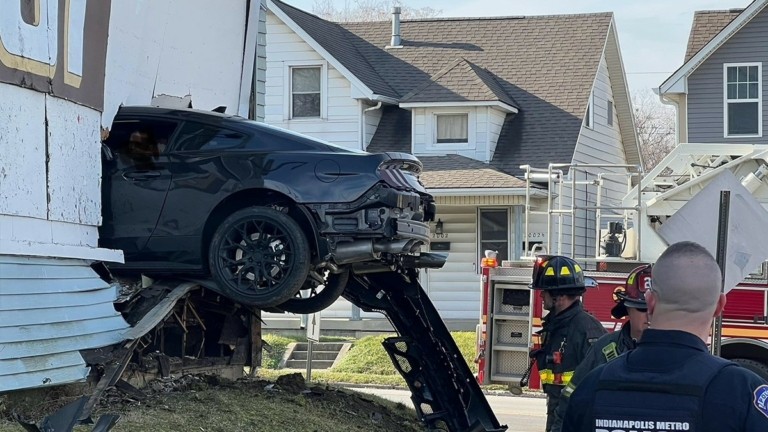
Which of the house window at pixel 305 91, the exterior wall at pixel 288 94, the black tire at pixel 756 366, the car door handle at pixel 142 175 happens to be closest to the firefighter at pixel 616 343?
the car door handle at pixel 142 175

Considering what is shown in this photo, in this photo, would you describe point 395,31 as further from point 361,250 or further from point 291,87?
point 361,250

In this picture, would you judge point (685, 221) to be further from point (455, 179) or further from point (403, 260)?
point (455, 179)

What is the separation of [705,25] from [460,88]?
5.72 m

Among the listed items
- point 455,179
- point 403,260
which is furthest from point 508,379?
point 455,179

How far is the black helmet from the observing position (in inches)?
306

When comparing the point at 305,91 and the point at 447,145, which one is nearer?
the point at 447,145

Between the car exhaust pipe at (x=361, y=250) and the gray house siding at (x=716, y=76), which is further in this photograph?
the gray house siding at (x=716, y=76)

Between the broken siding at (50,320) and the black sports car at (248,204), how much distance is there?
760mm

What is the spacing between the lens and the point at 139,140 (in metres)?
9.15

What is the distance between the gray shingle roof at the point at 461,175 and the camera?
24750 mm

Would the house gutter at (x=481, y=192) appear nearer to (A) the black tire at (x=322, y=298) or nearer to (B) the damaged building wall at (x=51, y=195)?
(A) the black tire at (x=322, y=298)

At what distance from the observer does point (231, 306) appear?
33.0ft

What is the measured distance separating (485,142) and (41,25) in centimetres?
1893

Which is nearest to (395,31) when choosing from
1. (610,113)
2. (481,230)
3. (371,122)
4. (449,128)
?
(371,122)
